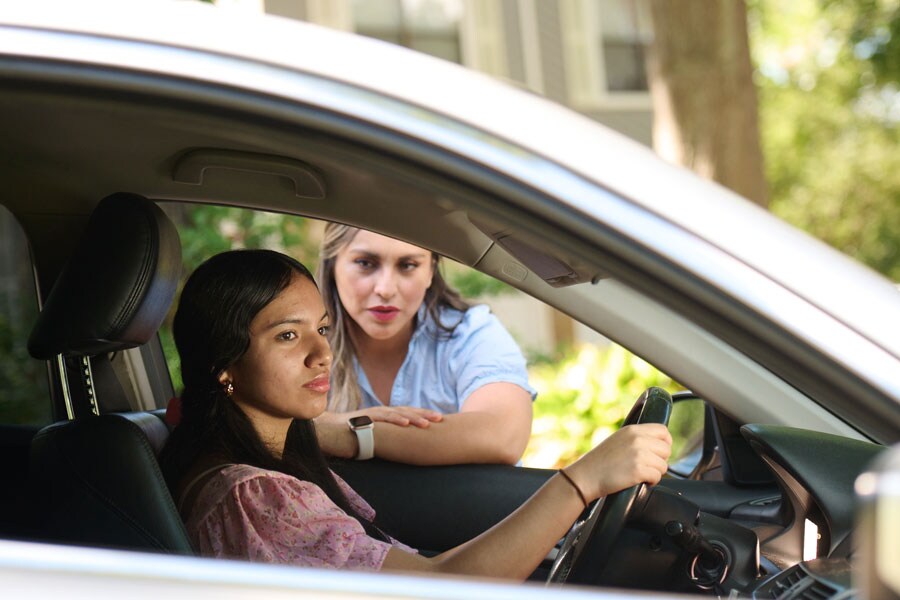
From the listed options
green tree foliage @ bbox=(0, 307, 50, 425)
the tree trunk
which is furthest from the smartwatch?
the tree trunk

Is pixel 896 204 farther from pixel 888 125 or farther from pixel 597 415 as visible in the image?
pixel 597 415

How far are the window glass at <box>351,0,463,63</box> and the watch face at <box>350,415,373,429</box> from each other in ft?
30.5

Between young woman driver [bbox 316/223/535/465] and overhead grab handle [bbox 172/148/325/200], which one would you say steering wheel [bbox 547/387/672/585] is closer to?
overhead grab handle [bbox 172/148/325/200]

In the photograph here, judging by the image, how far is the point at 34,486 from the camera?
6.61ft

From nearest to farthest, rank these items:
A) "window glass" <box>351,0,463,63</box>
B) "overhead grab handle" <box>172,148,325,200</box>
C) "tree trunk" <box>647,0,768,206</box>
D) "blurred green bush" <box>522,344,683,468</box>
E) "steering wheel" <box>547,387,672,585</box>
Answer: "steering wheel" <box>547,387,672,585</box> → "overhead grab handle" <box>172,148,325,200</box> → "blurred green bush" <box>522,344,683,468</box> → "tree trunk" <box>647,0,768,206</box> → "window glass" <box>351,0,463,63</box>

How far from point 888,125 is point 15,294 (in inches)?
587

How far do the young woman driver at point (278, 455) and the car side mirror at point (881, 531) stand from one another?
33.8 inches

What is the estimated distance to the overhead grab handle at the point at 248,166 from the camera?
206cm

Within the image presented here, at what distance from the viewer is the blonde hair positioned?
11.1ft

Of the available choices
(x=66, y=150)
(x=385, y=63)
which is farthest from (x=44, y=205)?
(x=385, y=63)

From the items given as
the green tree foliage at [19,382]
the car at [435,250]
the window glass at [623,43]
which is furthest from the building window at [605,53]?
the car at [435,250]

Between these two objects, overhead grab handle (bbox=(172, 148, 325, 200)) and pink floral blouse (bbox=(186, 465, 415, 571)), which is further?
overhead grab handle (bbox=(172, 148, 325, 200))

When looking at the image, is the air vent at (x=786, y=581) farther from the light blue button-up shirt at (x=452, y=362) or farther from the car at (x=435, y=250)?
the light blue button-up shirt at (x=452, y=362)

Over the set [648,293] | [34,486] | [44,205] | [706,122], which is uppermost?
[706,122]
